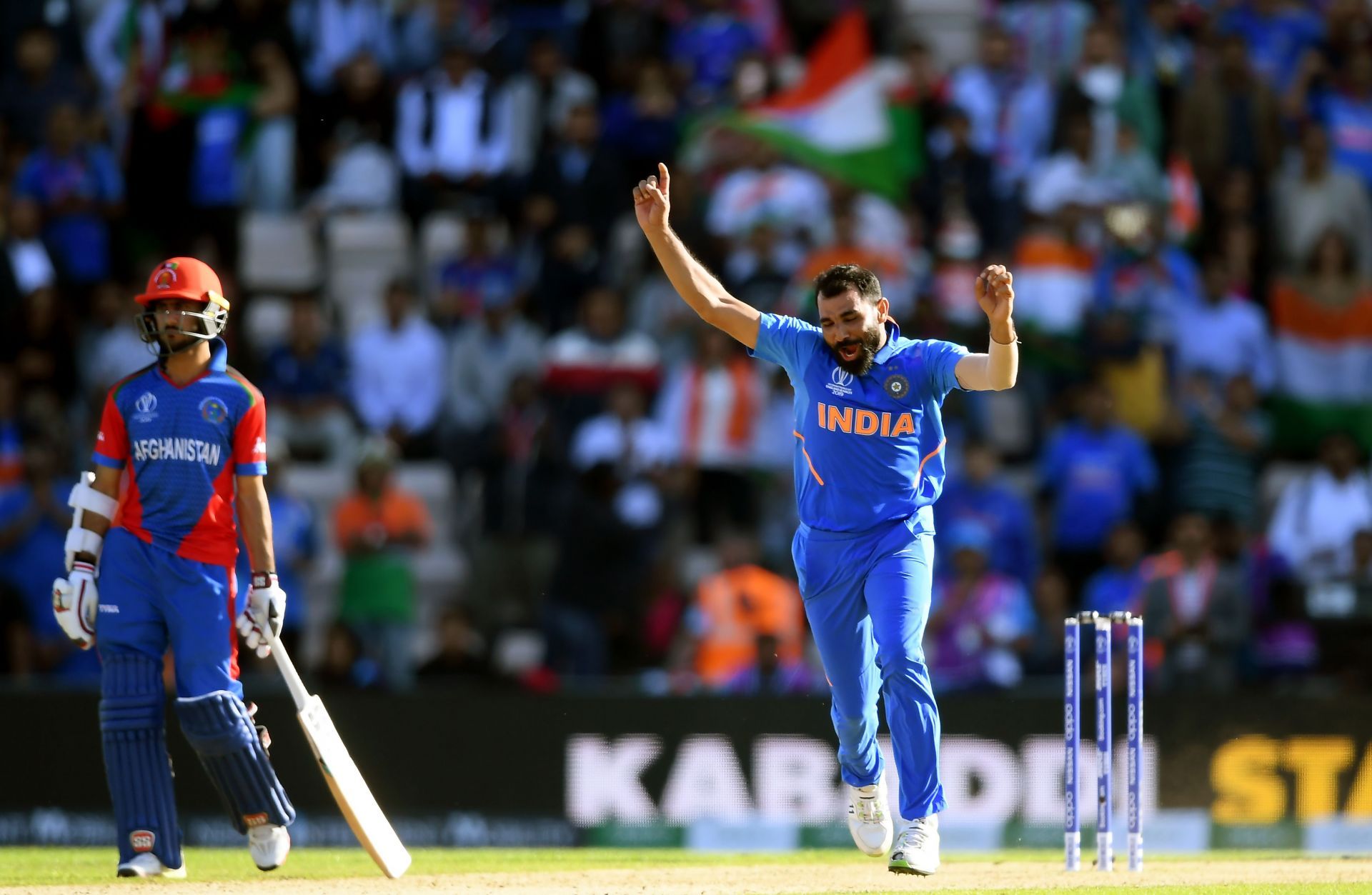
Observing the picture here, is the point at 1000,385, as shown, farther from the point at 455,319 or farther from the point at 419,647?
the point at 455,319

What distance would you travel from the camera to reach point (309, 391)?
48.9 ft

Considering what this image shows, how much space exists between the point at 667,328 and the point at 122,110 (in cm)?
512

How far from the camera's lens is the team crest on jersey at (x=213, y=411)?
815cm

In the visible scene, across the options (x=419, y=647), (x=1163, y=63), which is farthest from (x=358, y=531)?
(x=1163, y=63)

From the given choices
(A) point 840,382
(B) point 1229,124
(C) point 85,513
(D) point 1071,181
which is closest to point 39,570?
(C) point 85,513

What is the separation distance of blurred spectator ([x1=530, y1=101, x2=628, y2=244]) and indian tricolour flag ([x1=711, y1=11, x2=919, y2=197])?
96cm

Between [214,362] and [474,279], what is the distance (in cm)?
748

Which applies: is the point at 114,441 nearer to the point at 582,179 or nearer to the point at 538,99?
the point at 582,179

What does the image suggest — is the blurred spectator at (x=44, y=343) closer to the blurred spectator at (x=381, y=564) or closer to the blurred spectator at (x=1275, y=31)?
the blurred spectator at (x=381, y=564)

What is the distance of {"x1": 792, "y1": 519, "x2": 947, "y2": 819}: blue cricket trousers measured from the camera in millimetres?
7730

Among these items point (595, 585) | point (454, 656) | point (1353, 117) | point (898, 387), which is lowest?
point (454, 656)

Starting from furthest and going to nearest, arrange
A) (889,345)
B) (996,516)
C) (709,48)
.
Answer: (709,48)
(996,516)
(889,345)

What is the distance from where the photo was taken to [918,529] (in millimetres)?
7957

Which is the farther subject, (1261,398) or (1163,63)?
(1163,63)
